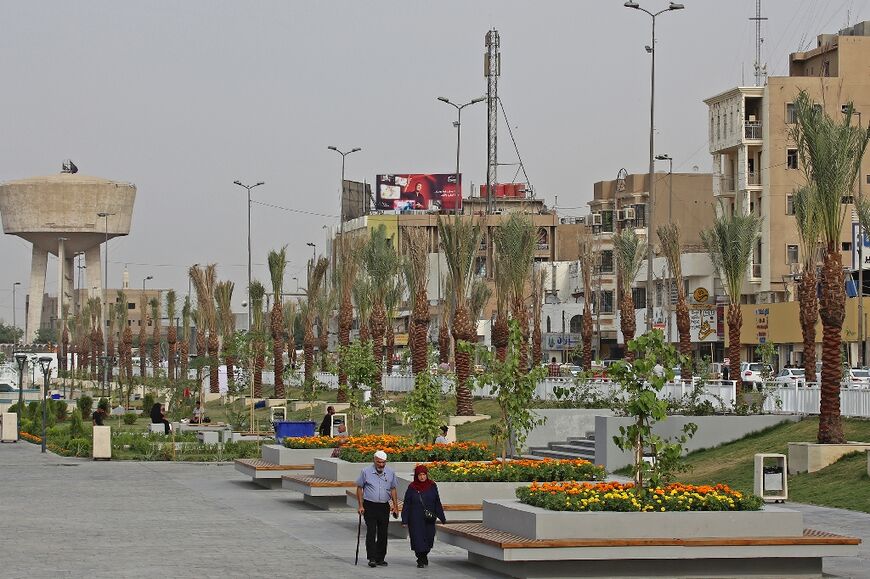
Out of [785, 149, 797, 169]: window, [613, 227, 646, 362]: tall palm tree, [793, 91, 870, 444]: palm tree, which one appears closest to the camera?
[793, 91, 870, 444]: palm tree

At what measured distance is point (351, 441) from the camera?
26.5 m

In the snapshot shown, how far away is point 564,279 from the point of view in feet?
411

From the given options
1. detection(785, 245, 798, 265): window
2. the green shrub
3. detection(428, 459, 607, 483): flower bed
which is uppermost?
detection(785, 245, 798, 265): window

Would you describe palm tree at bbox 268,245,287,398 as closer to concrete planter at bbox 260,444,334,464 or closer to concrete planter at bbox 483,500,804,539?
concrete planter at bbox 260,444,334,464

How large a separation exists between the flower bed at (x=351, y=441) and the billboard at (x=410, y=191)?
4736 inches

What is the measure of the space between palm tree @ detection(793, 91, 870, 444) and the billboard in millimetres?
121649

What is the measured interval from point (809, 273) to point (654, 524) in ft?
71.8

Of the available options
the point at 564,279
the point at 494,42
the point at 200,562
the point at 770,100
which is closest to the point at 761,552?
the point at 200,562

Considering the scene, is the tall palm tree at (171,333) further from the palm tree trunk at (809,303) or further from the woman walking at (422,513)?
the woman walking at (422,513)

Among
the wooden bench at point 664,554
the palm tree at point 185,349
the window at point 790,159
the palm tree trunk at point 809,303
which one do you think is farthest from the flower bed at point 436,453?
the window at point 790,159

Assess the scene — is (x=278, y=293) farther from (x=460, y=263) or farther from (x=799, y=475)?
(x=799, y=475)

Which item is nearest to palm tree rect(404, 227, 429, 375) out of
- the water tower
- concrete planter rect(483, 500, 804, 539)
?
concrete planter rect(483, 500, 804, 539)

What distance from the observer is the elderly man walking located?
58.0 feet

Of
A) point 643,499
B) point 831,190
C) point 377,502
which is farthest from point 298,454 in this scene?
point 643,499
